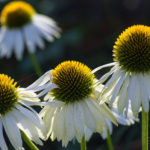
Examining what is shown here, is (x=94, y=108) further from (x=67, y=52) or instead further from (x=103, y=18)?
(x=103, y=18)

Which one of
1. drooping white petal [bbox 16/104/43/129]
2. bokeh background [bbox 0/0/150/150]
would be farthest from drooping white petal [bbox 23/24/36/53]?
drooping white petal [bbox 16/104/43/129]

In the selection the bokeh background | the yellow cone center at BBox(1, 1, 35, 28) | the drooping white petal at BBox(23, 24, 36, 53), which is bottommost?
the bokeh background

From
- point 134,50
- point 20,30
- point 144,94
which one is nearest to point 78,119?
point 144,94

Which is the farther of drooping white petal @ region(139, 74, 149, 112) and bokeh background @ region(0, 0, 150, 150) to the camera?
bokeh background @ region(0, 0, 150, 150)

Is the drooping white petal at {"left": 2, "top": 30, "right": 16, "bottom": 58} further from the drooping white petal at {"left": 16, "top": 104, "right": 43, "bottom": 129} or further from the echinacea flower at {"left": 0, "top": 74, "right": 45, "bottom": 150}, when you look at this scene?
the drooping white petal at {"left": 16, "top": 104, "right": 43, "bottom": 129}

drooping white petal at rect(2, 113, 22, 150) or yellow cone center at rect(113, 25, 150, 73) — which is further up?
yellow cone center at rect(113, 25, 150, 73)

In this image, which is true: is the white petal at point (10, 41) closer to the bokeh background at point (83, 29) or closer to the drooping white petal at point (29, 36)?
the drooping white petal at point (29, 36)
